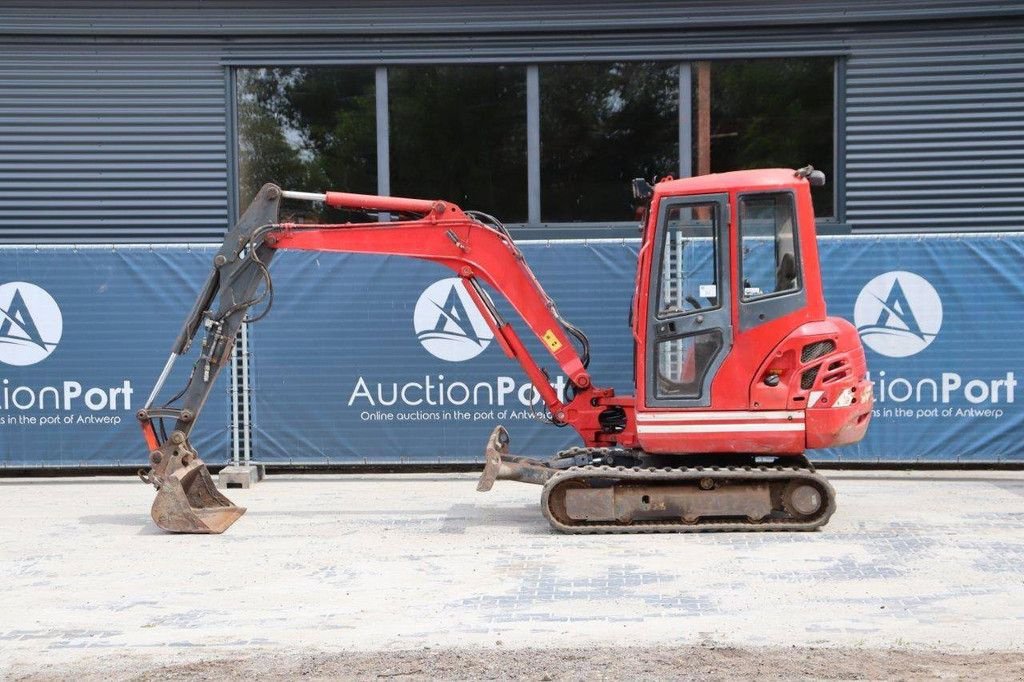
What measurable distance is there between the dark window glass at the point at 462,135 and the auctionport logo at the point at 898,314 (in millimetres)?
4441

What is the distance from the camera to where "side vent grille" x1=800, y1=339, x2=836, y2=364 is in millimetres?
9023

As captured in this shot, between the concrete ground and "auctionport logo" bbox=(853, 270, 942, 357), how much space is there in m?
1.69

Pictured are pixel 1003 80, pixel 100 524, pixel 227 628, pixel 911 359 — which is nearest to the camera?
pixel 227 628

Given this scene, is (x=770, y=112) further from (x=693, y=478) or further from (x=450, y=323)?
(x=693, y=478)

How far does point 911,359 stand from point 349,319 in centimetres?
569

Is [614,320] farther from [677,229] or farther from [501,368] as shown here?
[677,229]

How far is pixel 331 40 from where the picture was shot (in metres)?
14.2

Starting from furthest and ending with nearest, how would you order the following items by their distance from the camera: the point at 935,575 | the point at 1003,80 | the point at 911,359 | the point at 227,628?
the point at 1003,80, the point at 911,359, the point at 935,575, the point at 227,628

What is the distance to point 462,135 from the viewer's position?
14.4 meters

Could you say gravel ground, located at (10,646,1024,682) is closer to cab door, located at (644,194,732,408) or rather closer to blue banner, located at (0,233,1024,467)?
cab door, located at (644,194,732,408)

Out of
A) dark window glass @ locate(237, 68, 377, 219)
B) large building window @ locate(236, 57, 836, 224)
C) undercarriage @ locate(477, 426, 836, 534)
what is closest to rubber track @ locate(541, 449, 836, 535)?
undercarriage @ locate(477, 426, 836, 534)

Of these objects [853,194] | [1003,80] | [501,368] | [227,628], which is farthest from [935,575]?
[1003,80]

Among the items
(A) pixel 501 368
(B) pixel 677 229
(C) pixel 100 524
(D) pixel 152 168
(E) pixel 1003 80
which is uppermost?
(E) pixel 1003 80

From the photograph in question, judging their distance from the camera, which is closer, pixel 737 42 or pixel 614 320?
pixel 614 320
